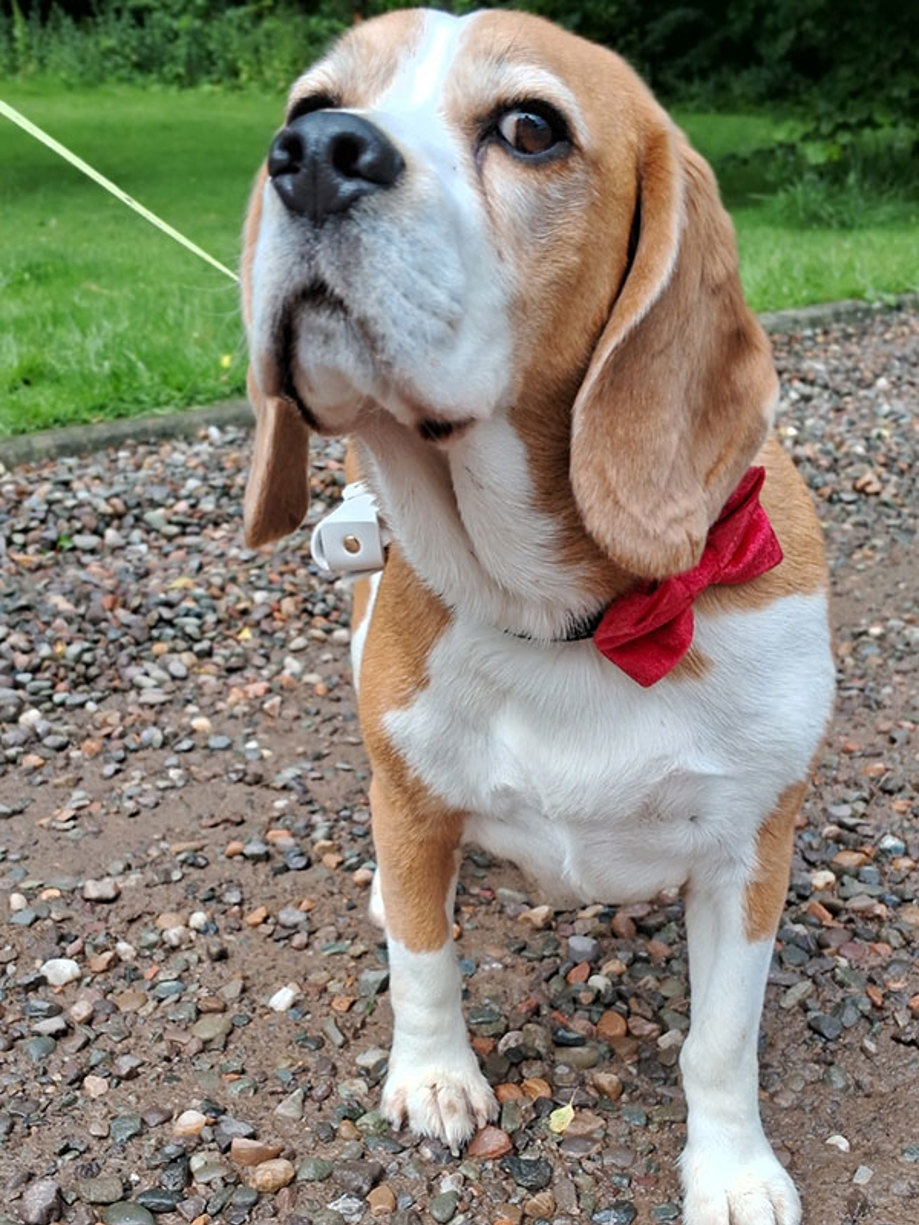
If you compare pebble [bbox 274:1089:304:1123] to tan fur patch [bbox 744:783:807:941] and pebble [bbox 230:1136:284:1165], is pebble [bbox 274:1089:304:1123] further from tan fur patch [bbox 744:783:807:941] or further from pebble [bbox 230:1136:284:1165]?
tan fur patch [bbox 744:783:807:941]

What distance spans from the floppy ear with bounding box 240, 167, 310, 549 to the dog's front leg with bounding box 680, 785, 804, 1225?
39.1 inches

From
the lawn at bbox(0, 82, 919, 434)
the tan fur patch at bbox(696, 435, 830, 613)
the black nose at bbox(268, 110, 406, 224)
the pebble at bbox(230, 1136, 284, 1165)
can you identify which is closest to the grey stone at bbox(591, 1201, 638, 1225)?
the pebble at bbox(230, 1136, 284, 1165)

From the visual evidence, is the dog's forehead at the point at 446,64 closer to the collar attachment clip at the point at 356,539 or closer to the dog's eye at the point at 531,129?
the dog's eye at the point at 531,129

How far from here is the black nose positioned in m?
1.66

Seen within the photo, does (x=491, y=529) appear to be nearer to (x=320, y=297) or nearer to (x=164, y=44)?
(x=320, y=297)

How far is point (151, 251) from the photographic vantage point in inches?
395

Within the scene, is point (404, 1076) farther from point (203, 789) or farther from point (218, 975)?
point (203, 789)

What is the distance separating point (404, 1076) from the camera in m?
2.62

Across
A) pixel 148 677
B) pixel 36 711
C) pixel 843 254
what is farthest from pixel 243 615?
pixel 843 254

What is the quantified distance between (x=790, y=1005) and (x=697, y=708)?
1.04m

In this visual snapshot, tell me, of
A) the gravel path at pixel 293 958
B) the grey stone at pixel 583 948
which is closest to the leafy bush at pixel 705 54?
the gravel path at pixel 293 958

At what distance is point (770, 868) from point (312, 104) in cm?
144

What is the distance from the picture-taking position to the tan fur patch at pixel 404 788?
2.31 m

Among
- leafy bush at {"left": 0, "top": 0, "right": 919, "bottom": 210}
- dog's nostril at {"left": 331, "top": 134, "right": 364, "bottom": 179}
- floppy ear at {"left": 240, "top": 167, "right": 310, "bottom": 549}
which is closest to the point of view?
dog's nostril at {"left": 331, "top": 134, "right": 364, "bottom": 179}
